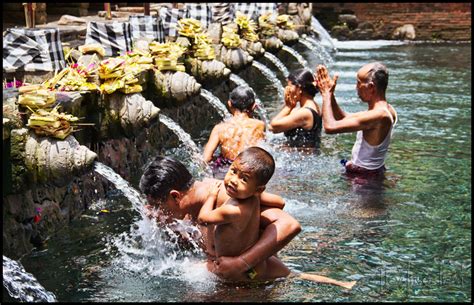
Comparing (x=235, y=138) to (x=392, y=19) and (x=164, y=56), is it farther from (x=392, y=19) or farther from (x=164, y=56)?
(x=392, y=19)

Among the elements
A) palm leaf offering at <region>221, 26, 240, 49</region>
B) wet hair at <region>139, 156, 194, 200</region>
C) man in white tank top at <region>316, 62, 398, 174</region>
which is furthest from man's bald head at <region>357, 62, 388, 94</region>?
palm leaf offering at <region>221, 26, 240, 49</region>

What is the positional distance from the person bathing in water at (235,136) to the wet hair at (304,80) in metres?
0.55

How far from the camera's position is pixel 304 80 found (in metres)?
8.00

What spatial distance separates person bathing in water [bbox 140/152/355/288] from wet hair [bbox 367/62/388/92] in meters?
2.16

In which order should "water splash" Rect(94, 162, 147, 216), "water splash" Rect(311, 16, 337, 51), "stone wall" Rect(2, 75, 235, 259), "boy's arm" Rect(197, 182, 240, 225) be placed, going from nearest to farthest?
"boy's arm" Rect(197, 182, 240, 225) → "stone wall" Rect(2, 75, 235, 259) → "water splash" Rect(94, 162, 147, 216) → "water splash" Rect(311, 16, 337, 51)

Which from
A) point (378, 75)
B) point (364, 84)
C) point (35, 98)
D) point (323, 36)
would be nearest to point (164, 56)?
point (364, 84)

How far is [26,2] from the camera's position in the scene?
425 inches

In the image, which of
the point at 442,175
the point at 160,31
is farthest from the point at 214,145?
the point at 160,31

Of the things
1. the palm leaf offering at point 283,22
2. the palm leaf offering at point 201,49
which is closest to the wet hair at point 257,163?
the palm leaf offering at point 201,49

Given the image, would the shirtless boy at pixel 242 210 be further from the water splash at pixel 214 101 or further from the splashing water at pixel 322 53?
the splashing water at pixel 322 53

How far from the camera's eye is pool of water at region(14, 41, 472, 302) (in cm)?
489

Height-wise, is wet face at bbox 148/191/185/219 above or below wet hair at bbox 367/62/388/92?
below

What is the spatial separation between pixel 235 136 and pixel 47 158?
250cm

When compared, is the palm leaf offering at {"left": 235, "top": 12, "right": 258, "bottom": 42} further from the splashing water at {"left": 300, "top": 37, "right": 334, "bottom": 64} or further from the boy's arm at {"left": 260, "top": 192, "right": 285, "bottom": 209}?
the boy's arm at {"left": 260, "top": 192, "right": 285, "bottom": 209}
